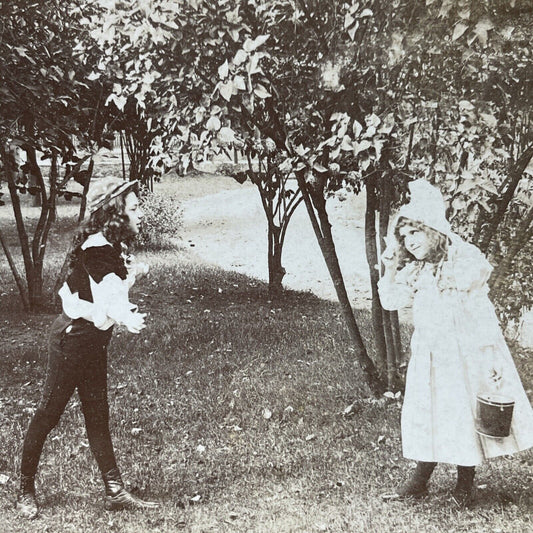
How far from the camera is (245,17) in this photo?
370cm

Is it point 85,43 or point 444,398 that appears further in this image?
point 85,43

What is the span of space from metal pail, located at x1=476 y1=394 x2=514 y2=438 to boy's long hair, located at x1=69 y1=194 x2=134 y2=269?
6.30ft

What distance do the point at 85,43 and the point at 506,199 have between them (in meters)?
3.43

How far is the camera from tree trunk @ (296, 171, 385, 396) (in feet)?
13.8

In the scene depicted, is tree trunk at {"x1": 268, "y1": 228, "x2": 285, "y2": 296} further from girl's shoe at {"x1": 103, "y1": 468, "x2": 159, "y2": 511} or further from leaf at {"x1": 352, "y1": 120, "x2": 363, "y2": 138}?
girl's shoe at {"x1": 103, "y1": 468, "x2": 159, "y2": 511}

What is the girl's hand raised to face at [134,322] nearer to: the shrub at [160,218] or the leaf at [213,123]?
the leaf at [213,123]

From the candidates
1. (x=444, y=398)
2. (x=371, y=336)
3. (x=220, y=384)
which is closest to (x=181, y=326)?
(x=220, y=384)

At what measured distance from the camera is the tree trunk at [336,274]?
4219 mm

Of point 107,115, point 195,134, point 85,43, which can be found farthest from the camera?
point 107,115

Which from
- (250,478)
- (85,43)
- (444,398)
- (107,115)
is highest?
(85,43)

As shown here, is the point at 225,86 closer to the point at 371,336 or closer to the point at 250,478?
the point at 250,478

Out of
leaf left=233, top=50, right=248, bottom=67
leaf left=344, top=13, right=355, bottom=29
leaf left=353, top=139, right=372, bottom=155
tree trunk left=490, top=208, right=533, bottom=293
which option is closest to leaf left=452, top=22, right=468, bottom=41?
leaf left=344, top=13, right=355, bottom=29

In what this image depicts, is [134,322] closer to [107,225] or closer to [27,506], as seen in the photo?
[107,225]

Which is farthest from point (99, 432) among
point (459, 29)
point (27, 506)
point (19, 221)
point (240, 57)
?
point (19, 221)
